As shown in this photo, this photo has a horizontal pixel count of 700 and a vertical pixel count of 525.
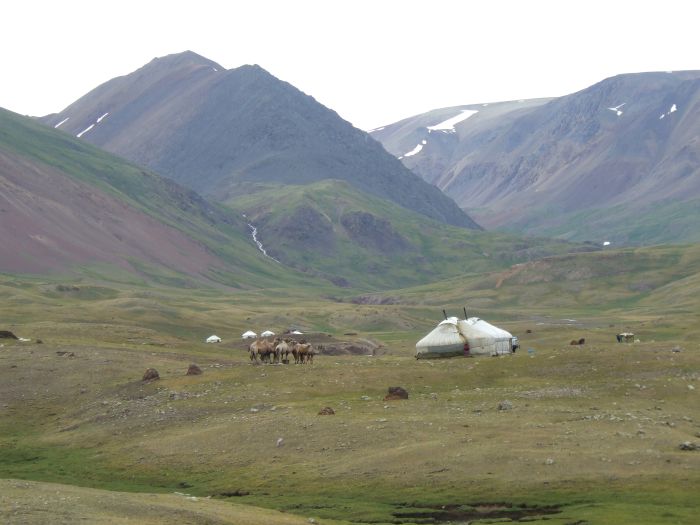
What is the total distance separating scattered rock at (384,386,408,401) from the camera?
62.6 metres

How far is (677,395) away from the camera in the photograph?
60.3 m

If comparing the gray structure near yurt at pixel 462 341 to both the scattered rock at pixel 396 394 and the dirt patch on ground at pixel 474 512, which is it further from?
the dirt patch on ground at pixel 474 512

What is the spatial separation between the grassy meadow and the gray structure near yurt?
7108mm

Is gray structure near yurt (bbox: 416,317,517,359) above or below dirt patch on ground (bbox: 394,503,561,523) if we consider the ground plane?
above

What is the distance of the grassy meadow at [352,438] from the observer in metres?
41.8

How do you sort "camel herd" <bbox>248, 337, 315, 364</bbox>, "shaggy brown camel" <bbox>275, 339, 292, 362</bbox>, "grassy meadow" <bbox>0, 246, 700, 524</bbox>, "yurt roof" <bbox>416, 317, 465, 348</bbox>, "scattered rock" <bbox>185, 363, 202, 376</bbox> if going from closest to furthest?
"grassy meadow" <bbox>0, 246, 700, 524</bbox>
"scattered rock" <bbox>185, 363, 202, 376</bbox>
"camel herd" <bbox>248, 337, 315, 364</bbox>
"shaggy brown camel" <bbox>275, 339, 292, 362</bbox>
"yurt roof" <bbox>416, 317, 465, 348</bbox>

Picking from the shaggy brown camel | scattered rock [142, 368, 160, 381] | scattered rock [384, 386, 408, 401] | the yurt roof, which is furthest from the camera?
the yurt roof

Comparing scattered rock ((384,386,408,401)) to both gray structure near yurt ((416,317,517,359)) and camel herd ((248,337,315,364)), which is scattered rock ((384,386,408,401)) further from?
gray structure near yurt ((416,317,517,359))

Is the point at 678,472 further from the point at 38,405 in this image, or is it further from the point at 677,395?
the point at 38,405

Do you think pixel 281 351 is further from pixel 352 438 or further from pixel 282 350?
pixel 352 438

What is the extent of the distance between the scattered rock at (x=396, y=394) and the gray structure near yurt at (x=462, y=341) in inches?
770

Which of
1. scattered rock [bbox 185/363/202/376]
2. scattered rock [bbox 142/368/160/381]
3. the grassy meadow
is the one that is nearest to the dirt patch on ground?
the grassy meadow

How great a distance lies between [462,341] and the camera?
8225 centimetres

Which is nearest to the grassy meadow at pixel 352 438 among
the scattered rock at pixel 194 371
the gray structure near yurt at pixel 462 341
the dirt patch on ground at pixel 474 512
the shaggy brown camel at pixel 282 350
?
the dirt patch on ground at pixel 474 512
